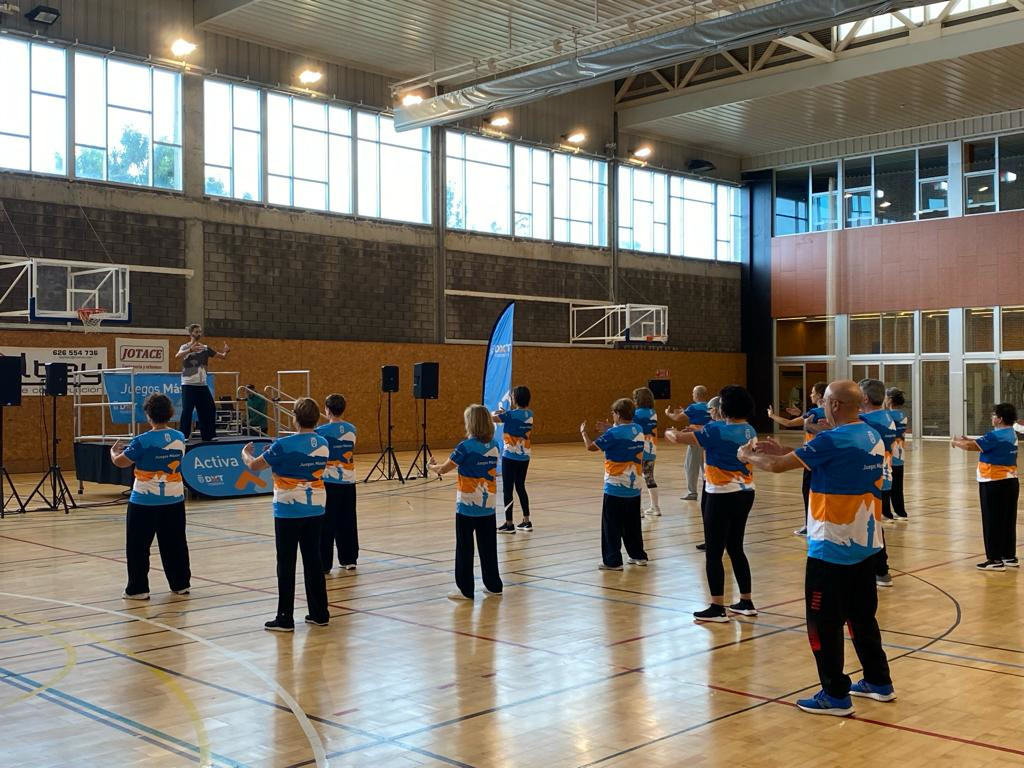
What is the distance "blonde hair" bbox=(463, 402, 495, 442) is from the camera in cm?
864

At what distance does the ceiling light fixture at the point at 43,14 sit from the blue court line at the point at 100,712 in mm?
18081

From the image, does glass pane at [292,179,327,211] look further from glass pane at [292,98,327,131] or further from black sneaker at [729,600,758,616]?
black sneaker at [729,600,758,616]

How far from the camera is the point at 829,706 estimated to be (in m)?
5.51

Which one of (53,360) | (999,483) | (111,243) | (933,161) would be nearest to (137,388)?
(53,360)

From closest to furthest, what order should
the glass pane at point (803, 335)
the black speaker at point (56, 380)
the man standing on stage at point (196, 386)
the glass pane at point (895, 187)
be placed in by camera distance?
the black speaker at point (56, 380), the man standing on stage at point (196, 386), the glass pane at point (895, 187), the glass pane at point (803, 335)

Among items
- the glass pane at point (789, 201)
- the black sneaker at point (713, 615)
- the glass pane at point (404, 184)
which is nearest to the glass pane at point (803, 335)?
the glass pane at point (789, 201)

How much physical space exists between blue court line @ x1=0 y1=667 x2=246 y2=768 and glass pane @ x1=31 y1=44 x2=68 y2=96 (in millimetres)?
18325

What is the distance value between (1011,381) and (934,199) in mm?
6295

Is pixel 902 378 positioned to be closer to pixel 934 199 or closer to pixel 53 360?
pixel 934 199

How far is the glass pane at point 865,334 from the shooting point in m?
34.4

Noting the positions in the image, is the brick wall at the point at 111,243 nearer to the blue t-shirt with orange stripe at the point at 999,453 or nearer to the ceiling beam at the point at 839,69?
the ceiling beam at the point at 839,69

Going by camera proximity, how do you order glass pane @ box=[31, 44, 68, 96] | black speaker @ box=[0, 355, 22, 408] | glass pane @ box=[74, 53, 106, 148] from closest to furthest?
black speaker @ box=[0, 355, 22, 408] < glass pane @ box=[31, 44, 68, 96] < glass pane @ box=[74, 53, 106, 148]

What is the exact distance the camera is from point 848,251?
34688 millimetres

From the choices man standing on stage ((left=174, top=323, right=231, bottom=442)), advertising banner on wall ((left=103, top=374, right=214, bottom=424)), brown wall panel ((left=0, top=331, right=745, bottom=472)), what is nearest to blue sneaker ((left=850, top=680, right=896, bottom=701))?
man standing on stage ((left=174, top=323, right=231, bottom=442))
